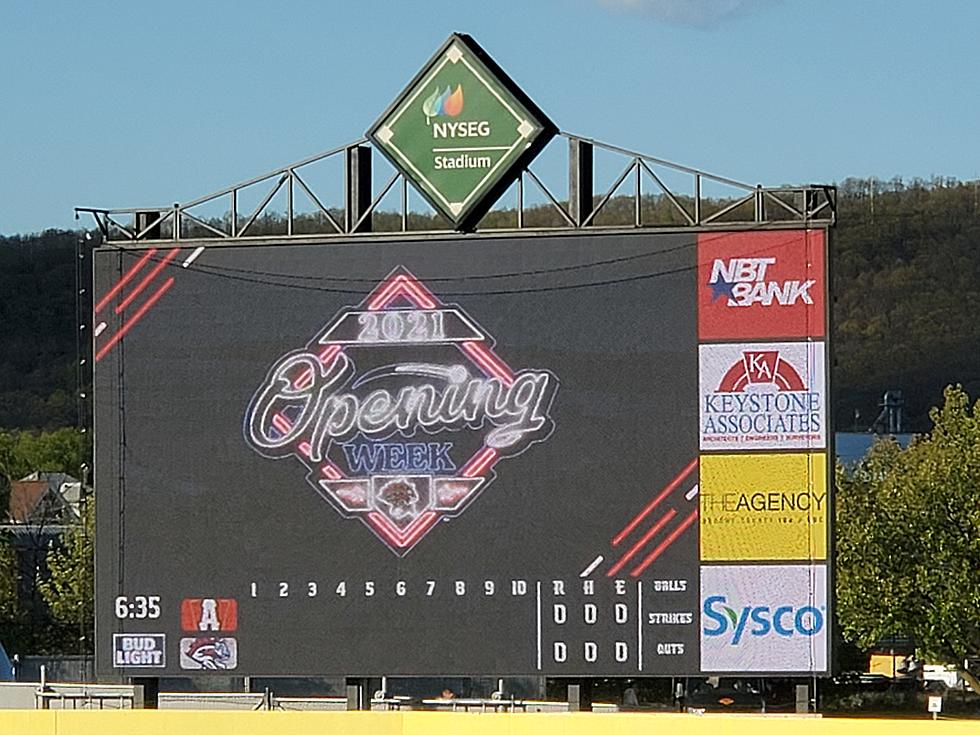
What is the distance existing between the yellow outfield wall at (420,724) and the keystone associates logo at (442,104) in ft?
19.1

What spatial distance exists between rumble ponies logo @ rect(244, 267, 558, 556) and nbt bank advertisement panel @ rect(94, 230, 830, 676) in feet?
0.07

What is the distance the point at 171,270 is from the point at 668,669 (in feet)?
20.0

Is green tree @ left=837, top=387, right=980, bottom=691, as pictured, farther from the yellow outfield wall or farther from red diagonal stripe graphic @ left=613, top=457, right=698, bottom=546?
red diagonal stripe graphic @ left=613, top=457, right=698, bottom=546

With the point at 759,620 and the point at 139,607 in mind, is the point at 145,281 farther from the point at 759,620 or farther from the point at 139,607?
the point at 759,620

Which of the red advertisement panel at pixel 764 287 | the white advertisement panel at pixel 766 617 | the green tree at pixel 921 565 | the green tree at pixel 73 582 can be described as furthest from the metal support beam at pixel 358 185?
the green tree at pixel 73 582

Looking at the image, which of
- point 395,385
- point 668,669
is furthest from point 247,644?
point 668,669

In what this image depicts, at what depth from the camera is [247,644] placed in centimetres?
1883

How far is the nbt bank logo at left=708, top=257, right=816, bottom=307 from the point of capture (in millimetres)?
18109

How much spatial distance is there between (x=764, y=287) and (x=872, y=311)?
100 meters

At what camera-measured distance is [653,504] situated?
715 inches

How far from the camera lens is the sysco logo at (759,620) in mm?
18000

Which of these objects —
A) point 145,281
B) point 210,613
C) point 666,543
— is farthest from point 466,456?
point 145,281

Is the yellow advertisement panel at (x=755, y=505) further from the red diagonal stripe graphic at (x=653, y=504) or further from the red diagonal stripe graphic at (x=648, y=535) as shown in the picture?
the red diagonal stripe graphic at (x=648, y=535)

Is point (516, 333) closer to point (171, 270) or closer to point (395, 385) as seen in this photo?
point (395, 385)
